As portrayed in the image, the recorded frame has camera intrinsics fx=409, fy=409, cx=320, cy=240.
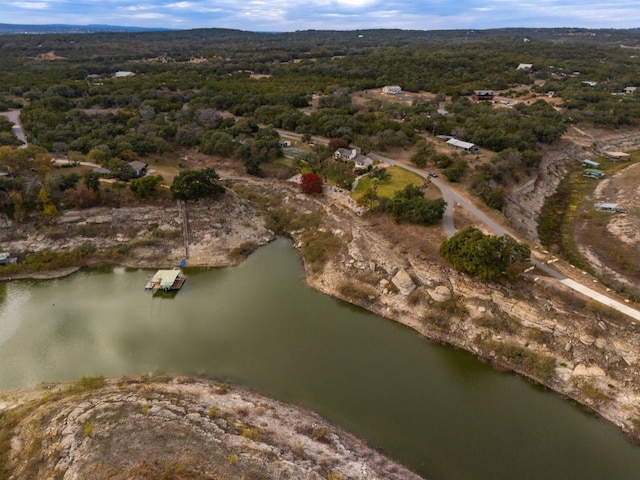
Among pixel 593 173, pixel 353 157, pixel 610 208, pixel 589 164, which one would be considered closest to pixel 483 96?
pixel 589 164

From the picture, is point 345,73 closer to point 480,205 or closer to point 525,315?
point 480,205

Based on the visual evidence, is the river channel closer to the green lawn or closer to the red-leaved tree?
the red-leaved tree

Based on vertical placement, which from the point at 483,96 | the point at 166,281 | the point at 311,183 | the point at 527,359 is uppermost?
the point at 483,96

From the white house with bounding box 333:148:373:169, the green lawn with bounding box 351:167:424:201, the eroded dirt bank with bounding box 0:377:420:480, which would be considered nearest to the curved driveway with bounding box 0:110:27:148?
the white house with bounding box 333:148:373:169

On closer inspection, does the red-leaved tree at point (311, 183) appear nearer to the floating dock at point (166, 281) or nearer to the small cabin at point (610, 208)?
the floating dock at point (166, 281)

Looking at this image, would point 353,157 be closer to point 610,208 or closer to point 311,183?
point 311,183

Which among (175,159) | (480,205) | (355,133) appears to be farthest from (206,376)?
(355,133)
